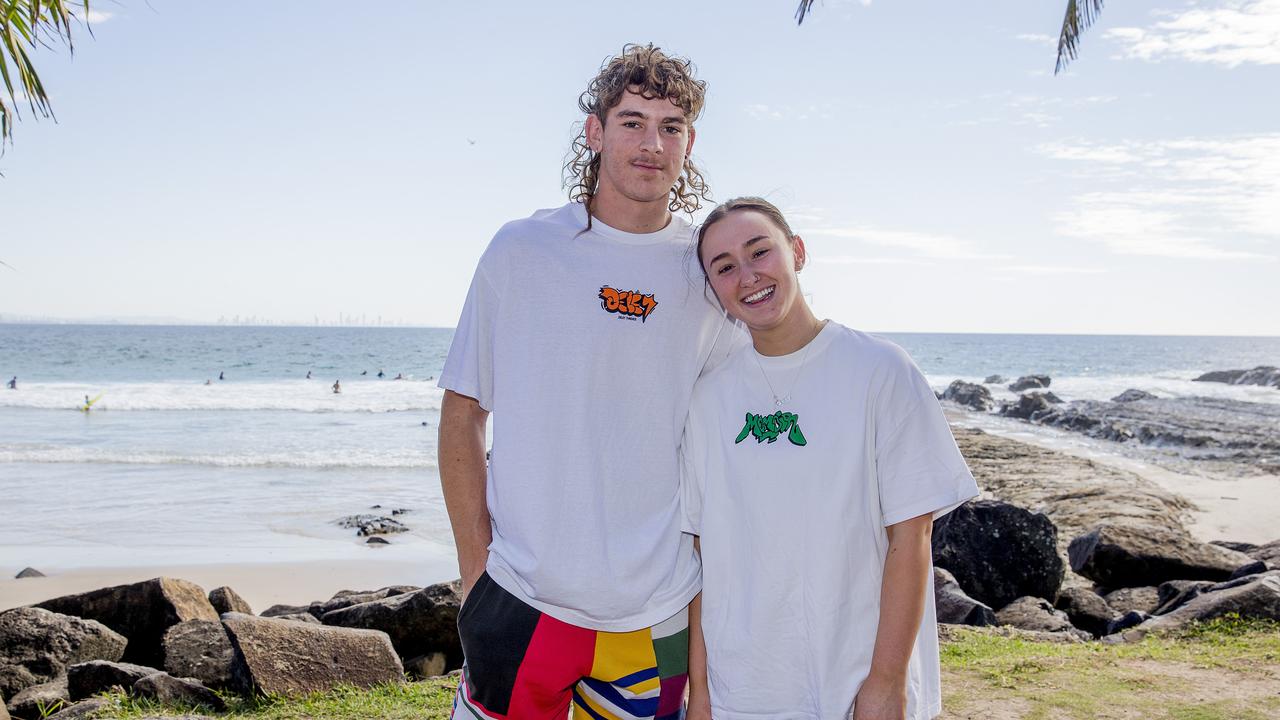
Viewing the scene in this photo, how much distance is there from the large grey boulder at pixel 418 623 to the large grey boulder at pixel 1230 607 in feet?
15.0

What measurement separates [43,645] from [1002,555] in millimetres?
7235

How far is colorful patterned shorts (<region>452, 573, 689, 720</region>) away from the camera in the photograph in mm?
2467

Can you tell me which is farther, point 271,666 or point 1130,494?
point 1130,494

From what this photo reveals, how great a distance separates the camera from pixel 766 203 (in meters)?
2.60

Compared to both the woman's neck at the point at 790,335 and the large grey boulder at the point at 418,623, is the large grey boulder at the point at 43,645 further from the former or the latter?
the woman's neck at the point at 790,335

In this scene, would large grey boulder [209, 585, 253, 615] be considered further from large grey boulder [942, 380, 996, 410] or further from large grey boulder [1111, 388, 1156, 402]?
large grey boulder [1111, 388, 1156, 402]

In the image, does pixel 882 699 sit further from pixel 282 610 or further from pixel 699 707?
pixel 282 610

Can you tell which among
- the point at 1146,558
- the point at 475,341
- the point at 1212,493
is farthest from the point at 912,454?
the point at 1212,493

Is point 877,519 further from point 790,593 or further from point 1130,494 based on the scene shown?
point 1130,494

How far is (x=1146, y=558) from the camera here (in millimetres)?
9047

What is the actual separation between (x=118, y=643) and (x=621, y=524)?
545cm

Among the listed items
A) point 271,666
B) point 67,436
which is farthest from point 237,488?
point 271,666

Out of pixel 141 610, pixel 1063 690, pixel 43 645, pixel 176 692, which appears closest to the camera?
pixel 1063 690

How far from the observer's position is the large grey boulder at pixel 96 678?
5.51 m
